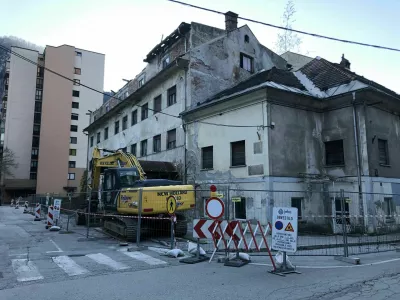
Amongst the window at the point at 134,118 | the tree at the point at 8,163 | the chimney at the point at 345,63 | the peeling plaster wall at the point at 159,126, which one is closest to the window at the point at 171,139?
the peeling plaster wall at the point at 159,126

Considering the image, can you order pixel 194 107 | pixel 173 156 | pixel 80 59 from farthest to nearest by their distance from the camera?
pixel 80 59
pixel 173 156
pixel 194 107

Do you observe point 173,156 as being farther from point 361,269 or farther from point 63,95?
point 63,95

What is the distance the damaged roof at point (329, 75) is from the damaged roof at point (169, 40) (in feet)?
27.1

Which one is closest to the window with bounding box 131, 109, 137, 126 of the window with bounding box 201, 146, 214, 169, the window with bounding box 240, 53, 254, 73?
the window with bounding box 240, 53, 254, 73

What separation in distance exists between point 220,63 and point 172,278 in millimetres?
17294

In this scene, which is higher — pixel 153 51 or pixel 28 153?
pixel 153 51

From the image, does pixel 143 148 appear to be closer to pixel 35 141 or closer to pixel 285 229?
pixel 285 229

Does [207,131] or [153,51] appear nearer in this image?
[207,131]

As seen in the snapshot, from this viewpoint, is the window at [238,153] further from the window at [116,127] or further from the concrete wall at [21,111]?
the concrete wall at [21,111]

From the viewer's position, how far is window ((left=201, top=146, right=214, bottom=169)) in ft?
60.3

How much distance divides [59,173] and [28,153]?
8.82 m

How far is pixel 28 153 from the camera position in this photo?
61688 millimetres

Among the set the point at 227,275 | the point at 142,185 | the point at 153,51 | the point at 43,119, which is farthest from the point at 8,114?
the point at 227,275

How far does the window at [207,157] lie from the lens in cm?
1839
